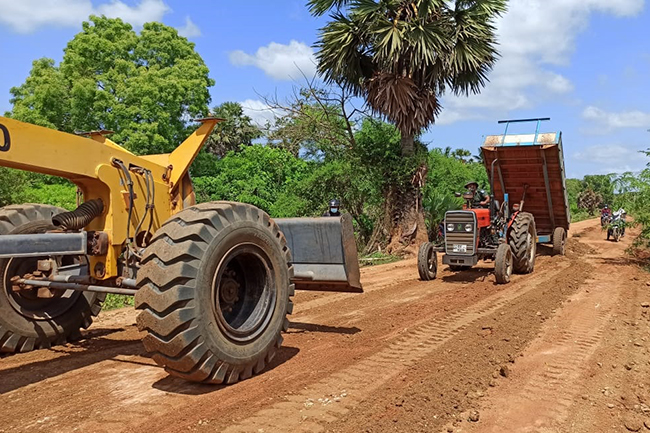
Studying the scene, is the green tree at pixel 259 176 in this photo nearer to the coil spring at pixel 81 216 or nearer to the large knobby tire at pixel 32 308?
the large knobby tire at pixel 32 308

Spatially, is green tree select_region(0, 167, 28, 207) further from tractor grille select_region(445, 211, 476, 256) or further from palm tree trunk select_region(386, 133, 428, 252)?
tractor grille select_region(445, 211, 476, 256)

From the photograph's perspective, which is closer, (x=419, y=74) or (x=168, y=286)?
(x=168, y=286)

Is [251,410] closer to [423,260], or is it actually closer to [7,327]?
[7,327]

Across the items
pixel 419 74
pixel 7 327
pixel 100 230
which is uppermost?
pixel 419 74

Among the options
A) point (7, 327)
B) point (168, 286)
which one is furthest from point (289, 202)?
point (168, 286)

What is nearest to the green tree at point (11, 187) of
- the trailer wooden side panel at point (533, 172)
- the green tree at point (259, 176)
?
the green tree at point (259, 176)

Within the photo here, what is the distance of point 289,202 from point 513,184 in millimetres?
7866

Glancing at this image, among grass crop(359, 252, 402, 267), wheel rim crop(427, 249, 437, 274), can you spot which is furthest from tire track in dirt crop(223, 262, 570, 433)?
grass crop(359, 252, 402, 267)

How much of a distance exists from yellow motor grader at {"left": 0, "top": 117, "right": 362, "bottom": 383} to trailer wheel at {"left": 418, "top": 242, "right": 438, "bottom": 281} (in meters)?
5.71

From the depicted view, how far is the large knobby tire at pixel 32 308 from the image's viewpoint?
555cm

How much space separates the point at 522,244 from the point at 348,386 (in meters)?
8.61

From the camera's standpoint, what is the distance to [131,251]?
500 centimetres

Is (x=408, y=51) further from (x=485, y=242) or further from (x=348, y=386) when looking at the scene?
(x=348, y=386)

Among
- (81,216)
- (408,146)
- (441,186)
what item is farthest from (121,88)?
(81,216)
